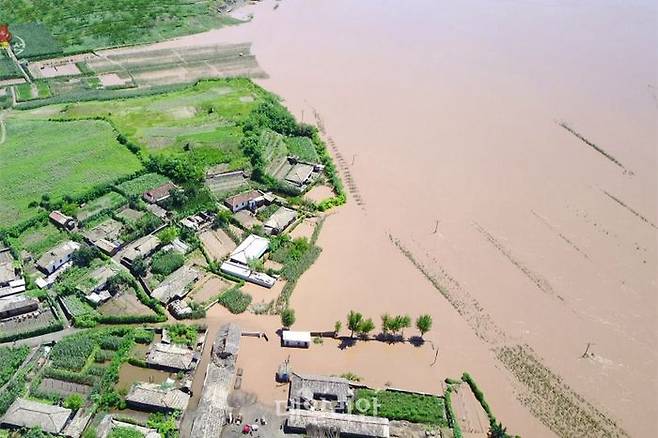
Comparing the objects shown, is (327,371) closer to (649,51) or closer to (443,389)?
(443,389)

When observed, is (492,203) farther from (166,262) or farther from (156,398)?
(156,398)

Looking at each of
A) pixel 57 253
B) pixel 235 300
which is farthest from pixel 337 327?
pixel 57 253

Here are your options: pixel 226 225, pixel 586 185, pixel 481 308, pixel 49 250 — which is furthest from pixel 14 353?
pixel 586 185

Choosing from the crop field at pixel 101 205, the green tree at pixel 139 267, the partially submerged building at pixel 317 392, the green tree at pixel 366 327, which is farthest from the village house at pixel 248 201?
the partially submerged building at pixel 317 392

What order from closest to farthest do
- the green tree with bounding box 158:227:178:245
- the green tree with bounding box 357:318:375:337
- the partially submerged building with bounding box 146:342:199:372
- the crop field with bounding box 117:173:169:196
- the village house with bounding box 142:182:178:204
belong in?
the partially submerged building with bounding box 146:342:199:372
the green tree with bounding box 357:318:375:337
the green tree with bounding box 158:227:178:245
the village house with bounding box 142:182:178:204
the crop field with bounding box 117:173:169:196

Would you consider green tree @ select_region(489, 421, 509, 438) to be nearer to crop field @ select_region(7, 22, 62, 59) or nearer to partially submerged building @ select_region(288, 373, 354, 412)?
partially submerged building @ select_region(288, 373, 354, 412)

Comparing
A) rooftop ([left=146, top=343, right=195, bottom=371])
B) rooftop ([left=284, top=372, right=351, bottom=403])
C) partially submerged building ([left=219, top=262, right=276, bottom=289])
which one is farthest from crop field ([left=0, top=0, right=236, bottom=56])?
rooftop ([left=284, top=372, right=351, bottom=403])

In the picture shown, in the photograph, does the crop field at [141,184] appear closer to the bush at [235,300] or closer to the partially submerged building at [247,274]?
the partially submerged building at [247,274]
